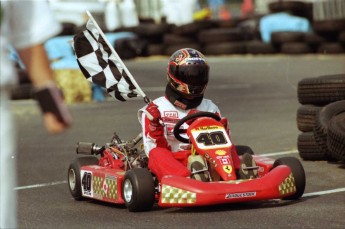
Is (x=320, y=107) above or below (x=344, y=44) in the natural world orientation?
above

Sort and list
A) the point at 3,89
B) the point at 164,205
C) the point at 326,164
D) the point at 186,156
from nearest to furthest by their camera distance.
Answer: the point at 3,89, the point at 164,205, the point at 186,156, the point at 326,164

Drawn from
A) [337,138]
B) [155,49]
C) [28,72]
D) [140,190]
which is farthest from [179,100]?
[155,49]

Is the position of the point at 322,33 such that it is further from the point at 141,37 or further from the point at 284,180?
the point at 284,180

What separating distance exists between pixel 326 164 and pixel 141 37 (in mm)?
16292

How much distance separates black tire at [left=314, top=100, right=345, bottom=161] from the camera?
8469 millimetres

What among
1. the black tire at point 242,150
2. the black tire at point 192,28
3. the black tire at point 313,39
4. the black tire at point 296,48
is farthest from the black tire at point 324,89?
the black tire at point 192,28

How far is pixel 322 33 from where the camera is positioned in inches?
856

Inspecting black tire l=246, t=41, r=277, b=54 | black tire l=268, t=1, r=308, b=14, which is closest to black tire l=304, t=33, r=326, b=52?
black tire l=246, t=41, r=277, b=54

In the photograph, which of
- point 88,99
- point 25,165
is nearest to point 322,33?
point 88,99

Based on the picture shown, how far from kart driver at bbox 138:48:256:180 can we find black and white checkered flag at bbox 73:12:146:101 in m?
0.74

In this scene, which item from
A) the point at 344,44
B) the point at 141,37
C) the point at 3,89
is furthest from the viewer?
the point at 141,37

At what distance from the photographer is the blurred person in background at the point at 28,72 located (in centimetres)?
332

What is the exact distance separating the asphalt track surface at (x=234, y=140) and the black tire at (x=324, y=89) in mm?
548

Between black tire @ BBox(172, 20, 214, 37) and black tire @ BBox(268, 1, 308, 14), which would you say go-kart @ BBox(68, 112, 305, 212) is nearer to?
black tire @ BBox(268, 1, 308, 14)
